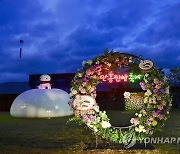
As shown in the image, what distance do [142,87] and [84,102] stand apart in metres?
1.86

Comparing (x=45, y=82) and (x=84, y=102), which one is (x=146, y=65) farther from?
(x=45, y=82)

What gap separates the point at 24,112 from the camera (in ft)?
80.6

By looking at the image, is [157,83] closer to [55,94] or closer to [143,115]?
[143,115]

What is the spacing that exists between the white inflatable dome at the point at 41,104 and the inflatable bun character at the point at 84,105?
13732mm

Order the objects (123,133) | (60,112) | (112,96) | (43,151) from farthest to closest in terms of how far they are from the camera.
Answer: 1. (112,96)
2. (60,112)
3. (123,133)
4. (43,151)

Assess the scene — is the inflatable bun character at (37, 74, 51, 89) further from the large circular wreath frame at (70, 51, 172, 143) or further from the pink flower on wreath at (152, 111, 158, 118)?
the pink flower on wreath at (152, 111, 158, 118)

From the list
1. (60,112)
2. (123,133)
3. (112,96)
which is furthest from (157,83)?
(112,96)

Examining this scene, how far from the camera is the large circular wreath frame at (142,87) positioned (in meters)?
10.4

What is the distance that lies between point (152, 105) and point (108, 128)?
159 centimetres

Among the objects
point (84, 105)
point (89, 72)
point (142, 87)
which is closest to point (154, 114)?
point (142, 87)

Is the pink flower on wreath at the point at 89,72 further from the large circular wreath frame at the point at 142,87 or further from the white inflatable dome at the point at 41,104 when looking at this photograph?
the white inflatable dome at the point at 41,104

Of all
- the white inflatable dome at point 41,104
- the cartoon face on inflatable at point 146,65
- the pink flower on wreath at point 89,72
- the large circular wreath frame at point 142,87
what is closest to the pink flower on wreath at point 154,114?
the large circular wreath frame at point 142,87

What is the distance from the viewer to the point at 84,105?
10516 mm

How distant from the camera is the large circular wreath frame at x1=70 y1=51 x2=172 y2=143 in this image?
10.4 metres
